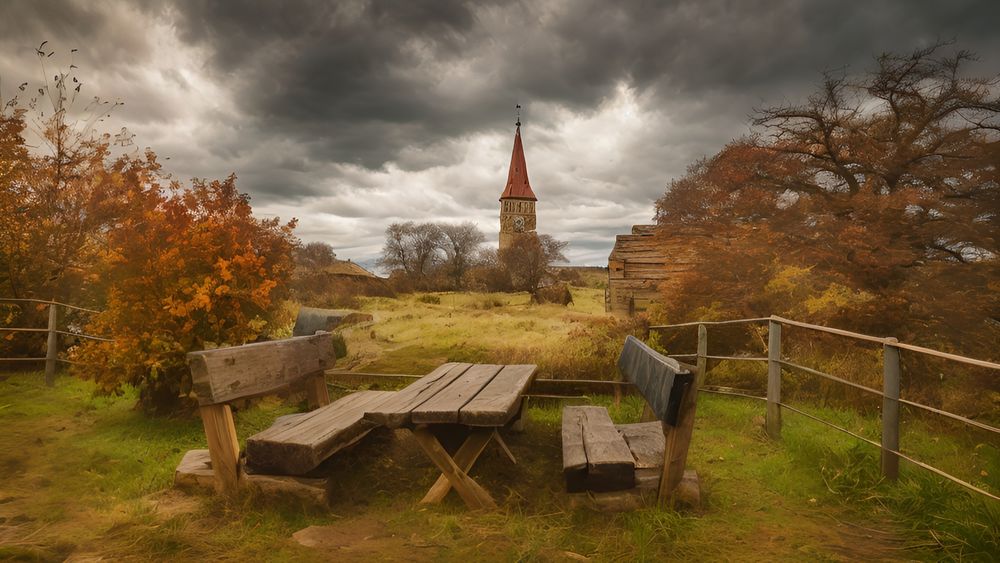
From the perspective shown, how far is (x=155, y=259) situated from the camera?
5371 millimetres

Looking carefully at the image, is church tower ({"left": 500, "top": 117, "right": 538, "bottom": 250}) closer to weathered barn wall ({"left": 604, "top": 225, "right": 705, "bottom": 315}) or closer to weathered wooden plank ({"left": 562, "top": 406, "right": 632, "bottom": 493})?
weathered barn wall ({"left": 604, "top": 225, "right": 705, "bottom": 315})

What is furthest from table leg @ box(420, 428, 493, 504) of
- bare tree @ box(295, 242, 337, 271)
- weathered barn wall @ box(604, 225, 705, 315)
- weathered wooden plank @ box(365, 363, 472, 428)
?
bare tree @ box(295, 242, 337, 271)

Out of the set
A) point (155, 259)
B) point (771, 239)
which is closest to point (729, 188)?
point (771, 239)

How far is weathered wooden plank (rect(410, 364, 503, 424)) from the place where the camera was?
9.66 feet

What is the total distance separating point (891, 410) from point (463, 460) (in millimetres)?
2744

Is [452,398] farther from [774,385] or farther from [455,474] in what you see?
[774,385]

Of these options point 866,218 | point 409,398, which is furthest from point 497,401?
point 866,218

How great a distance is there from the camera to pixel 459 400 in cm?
326

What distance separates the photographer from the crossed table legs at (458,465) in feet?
10.2

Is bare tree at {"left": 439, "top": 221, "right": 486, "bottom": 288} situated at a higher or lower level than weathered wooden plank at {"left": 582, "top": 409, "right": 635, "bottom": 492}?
higher

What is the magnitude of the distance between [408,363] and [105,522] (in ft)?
17.1

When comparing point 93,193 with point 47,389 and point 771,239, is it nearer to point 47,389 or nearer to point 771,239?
point 47,389

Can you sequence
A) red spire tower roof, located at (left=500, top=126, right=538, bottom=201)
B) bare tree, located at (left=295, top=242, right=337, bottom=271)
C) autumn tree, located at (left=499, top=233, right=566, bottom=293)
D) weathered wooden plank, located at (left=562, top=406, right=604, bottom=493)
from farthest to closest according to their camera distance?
red spire tower roof, located at (left=500, top=126, right=538, bottom=201) → bare tree, located at (left=295, top=242, right=337, bottom=271) → autumn tree, located at (left=499, top=233, right=566, bottom=293) → weathered wooden plank, located at (left=562, top=406, right=604, bottom=493)

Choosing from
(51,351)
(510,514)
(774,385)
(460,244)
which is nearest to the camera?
(510,514)
